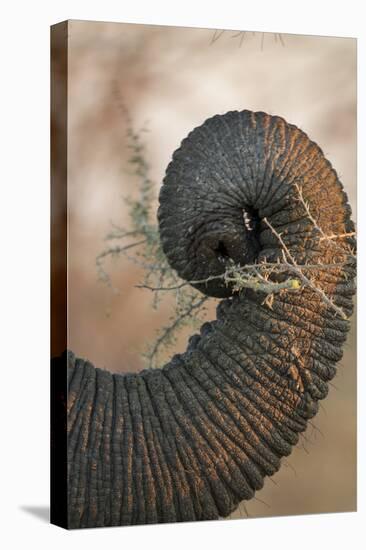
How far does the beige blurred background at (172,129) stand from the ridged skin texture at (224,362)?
0.21 metres

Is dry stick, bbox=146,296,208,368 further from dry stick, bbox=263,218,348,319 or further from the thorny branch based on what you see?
dry stick, bbox=263,218,348,319

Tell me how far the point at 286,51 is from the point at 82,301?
2.13 metres

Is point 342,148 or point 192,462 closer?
point 192,462

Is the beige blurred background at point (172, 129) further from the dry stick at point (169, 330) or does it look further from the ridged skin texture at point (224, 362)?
the ridged skin texture at point (224, 362)

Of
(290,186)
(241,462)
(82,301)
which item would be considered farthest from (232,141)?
(241,462)

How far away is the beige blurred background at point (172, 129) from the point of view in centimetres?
941

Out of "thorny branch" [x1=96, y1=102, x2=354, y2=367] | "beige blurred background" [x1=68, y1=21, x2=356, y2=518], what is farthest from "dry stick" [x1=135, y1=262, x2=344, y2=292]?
"beige blurred background" [x1=68, y1=21, x2=356, y2=518]

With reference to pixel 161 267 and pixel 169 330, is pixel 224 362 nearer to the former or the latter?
pixel 169 330

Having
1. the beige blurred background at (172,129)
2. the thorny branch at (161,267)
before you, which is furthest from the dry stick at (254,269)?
the beige blurred background at (172,129)

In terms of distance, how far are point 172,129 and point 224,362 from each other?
143 cm

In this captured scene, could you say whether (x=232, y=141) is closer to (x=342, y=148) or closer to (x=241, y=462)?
(x=342, y=148)

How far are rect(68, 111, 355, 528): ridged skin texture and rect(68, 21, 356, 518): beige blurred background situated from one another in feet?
0.70

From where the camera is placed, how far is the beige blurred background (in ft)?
30.9

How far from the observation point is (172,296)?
9.71 meters
